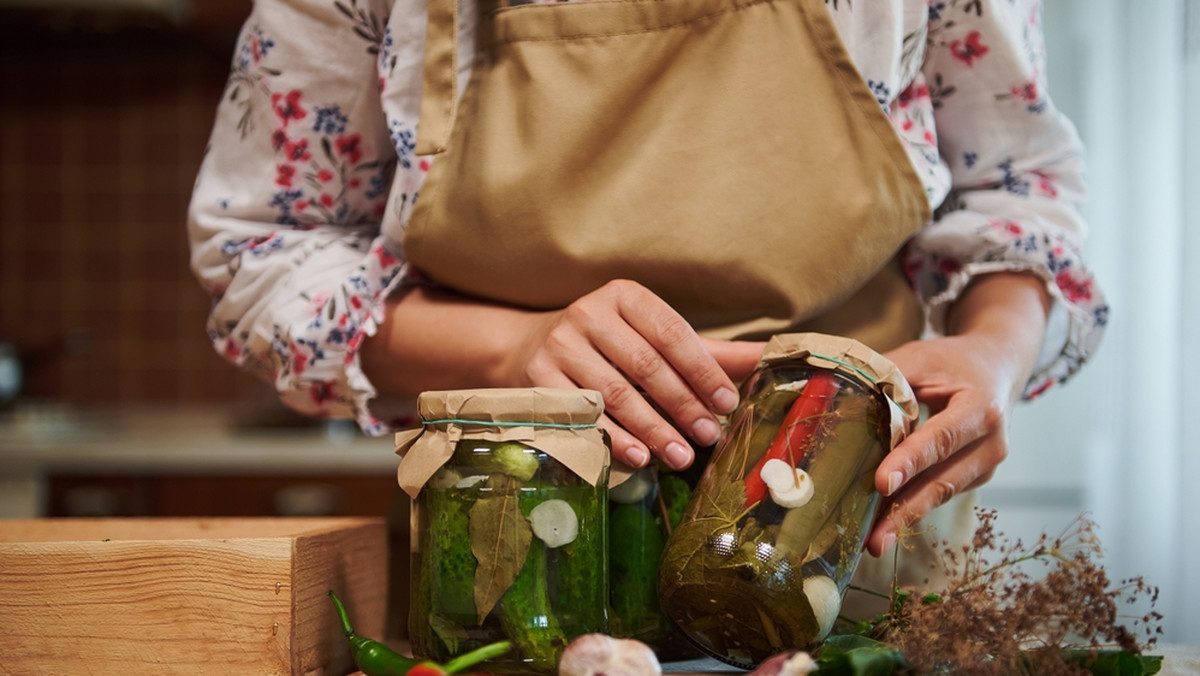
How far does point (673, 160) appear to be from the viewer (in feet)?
2.27

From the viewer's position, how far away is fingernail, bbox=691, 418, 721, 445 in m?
0.63

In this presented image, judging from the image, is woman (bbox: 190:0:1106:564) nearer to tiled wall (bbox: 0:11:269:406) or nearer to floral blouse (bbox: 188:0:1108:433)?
floral blouse (bbox: 188:0:1108:433)

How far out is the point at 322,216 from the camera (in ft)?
2.93

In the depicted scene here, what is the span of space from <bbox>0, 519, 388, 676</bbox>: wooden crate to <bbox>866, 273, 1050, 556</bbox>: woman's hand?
33cm

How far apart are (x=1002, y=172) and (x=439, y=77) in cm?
47

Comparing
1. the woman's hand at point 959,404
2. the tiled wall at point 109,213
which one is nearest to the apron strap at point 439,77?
the woman's hand at point 959,404

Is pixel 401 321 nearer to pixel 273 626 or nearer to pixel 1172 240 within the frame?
pixel 273 626

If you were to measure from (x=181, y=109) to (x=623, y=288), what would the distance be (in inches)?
88.6

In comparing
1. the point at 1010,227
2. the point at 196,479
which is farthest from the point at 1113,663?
the point at 196,479

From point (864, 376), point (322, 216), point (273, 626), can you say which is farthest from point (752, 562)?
point (322, 216)

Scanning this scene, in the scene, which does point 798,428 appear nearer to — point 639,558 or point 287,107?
point 639,558

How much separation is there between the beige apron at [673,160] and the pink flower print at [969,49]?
16 cm

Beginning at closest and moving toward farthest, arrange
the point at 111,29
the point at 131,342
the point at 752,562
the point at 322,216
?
the point at 752,562 < the point at 322,216 < the point at 111,29 < the point at 131,342

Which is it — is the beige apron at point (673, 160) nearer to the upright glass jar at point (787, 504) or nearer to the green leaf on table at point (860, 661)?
the upright glass jar at point (787, 504)
